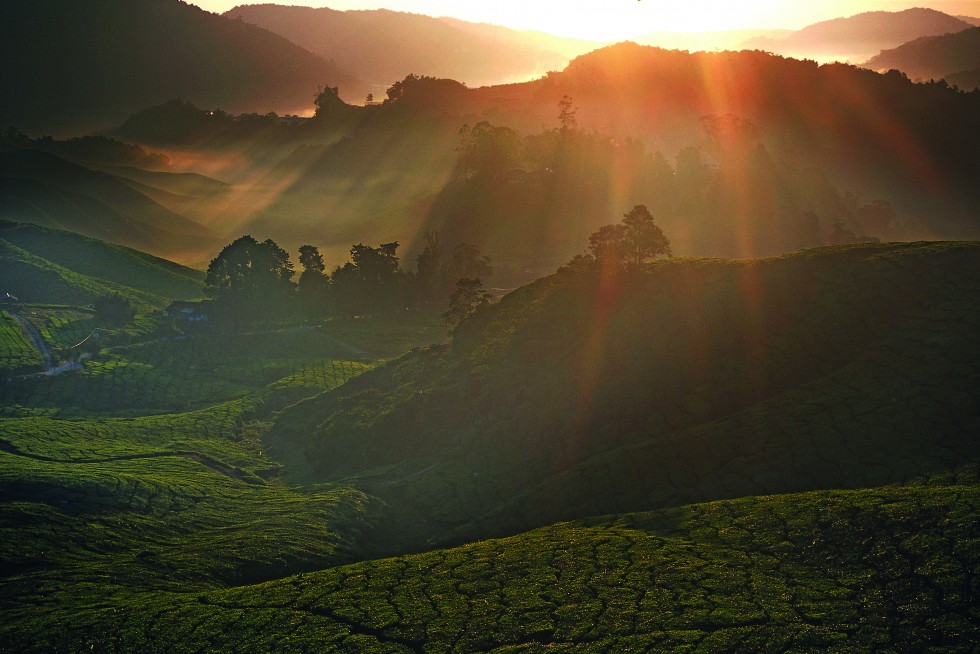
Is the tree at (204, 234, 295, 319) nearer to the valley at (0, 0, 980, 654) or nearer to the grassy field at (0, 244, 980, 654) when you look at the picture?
the valley at (0, 0, 980, 654)

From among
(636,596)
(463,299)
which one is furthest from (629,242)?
(636,596)

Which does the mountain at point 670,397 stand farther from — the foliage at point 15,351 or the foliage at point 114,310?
the foliage at point 114,310

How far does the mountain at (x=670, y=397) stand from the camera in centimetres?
7475

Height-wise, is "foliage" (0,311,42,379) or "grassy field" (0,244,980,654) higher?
"foliage" (0,311,42,379)

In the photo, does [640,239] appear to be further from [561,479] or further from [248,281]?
[248,281]

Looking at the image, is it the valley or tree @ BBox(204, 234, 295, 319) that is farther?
tree @ BBox(204, 234, 295, 319)

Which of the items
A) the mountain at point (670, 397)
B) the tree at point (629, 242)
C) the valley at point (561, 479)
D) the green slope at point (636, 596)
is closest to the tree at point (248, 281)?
the valley at point (561, 479)

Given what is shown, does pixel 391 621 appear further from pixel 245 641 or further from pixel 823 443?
pixel 823 443

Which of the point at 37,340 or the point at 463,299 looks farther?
the point at 37,340

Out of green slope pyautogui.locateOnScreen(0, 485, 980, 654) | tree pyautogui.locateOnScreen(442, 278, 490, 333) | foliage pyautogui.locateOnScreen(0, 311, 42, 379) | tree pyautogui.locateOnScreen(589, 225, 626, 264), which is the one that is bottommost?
green slope pyautogui.locateOnScreen(0, 485, 980, 654)

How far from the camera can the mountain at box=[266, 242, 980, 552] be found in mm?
74750

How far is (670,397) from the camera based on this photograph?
9206 centimetres

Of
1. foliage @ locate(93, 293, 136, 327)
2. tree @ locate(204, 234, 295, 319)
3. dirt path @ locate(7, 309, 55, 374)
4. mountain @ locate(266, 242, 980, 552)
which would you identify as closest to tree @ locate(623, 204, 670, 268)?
mountain @ locate(266, 242, 980, 552)

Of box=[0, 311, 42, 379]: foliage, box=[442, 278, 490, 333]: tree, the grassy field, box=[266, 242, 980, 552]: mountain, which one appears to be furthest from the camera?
box=[442, 278, 490, 333]: tree
